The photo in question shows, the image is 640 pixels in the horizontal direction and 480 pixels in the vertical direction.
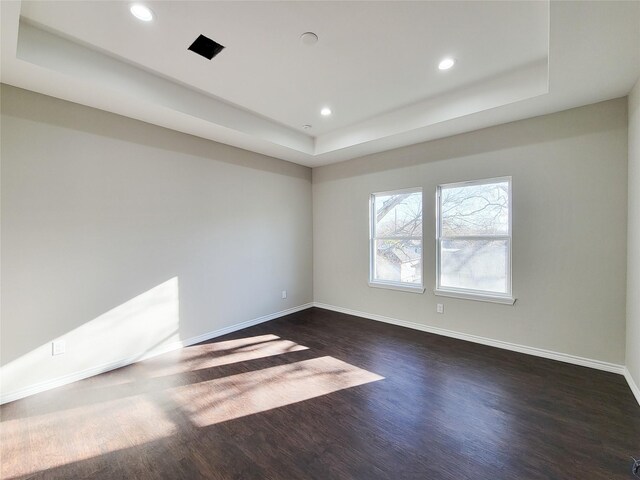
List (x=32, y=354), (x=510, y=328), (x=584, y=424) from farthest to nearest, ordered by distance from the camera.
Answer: (x=510, y=328) < (x=32, y=354) < (x=584, y=424)

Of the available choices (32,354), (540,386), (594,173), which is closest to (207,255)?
(32,354)

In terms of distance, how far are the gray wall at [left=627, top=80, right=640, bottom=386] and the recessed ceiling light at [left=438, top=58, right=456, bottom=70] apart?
1565mm

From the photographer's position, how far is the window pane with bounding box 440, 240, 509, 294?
11.3ft

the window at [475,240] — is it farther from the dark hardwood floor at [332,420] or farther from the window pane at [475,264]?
the dark hardwood floor at [332,420]

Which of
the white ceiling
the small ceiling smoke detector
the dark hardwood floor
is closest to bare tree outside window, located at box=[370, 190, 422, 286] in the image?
the white ceiling

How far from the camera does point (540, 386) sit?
2.56 metres

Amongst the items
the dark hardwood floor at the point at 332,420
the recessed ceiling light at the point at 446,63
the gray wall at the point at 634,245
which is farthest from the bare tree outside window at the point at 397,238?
the gray wall at the point at 634,245

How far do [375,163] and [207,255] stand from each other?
300 centimetres

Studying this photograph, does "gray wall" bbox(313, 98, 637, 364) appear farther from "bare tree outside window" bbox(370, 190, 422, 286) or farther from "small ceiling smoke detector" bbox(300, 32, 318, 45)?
"small ceiling smoke detector" bbox(300, 32, 318, 45)

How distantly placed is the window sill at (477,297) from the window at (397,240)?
0.30 m

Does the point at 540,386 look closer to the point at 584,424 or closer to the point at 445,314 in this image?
the point at 584,424

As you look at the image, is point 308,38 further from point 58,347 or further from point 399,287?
point 58,347

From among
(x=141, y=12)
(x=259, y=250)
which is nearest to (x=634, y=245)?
(x=259, y=250)

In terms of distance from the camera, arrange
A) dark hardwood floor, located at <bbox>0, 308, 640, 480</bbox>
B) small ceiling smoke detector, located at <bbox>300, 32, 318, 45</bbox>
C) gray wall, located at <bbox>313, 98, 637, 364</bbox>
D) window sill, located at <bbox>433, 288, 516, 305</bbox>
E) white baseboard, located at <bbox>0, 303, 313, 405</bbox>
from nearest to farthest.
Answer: dark hardwood floor, located at <bbox>0, 308, 640, 480</bbox>
small ceiling smoke detector, located at <bbox>300, 32, 318, 45</bbox>
white baseboard, located at <bbox>0, 303, 313, 405</bbox>
gray wall, located at <bbox>313, 98, 637, 364</bbox>
window sill, located at <bbox>433, 288, 516, 305</bbox>
